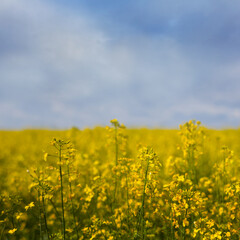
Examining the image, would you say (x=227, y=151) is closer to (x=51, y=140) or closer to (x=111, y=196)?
(x=111, y=196)

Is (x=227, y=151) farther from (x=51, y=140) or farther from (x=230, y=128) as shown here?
(x=230, y=128)

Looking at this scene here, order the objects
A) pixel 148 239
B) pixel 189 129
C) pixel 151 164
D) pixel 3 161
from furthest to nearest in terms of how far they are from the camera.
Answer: pixel 3 161 < pixel 189 129 < pixel 148 239 < pixel 151 164

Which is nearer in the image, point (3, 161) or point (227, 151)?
point (227, 151)

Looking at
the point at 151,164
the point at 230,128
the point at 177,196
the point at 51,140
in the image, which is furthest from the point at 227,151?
the point at 230,128

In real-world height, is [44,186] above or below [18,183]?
above

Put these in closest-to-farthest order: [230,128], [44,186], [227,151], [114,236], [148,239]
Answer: [44,186] < [114,236] < [148,239] < [227,151] < [230,128]

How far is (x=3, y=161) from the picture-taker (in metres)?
9.70

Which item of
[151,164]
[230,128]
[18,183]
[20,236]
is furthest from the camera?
[230,128]

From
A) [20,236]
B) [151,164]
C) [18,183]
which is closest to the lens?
[151,164]

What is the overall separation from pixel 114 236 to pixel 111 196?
113cm

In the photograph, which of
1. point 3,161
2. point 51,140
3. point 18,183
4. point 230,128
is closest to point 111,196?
point 51,140

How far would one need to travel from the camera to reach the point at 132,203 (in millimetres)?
3645

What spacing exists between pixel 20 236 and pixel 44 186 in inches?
111

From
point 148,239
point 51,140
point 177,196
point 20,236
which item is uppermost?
point 51,140
